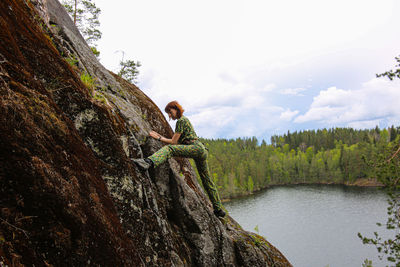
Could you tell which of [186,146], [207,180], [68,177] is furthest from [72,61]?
[207,180]

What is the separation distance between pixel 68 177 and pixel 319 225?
166 feet

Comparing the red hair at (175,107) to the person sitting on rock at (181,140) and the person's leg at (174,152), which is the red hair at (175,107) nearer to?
the person sitting on rock at (181,140)

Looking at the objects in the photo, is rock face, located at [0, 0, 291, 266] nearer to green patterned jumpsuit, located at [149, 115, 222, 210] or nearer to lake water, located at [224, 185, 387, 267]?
green patterned jumpsuit, located at [149, 115, 222, 210]

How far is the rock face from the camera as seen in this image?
233cm

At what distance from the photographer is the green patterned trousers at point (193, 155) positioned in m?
5.45

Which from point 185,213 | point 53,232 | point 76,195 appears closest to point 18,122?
point 76,195

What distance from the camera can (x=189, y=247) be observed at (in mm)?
6172

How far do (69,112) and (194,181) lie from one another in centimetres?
516

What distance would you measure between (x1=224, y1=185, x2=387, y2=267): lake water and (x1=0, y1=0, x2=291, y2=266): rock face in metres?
20.3

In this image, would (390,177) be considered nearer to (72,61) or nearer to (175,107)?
(175,107)

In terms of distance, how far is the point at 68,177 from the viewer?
2.95 metres

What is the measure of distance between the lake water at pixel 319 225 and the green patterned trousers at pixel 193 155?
58.8 feet

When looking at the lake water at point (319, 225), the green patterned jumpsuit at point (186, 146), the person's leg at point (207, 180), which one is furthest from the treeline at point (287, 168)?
the green patterned jumpsuit at point (186, 146)

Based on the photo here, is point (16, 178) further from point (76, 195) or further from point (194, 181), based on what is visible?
point (194, 181)
